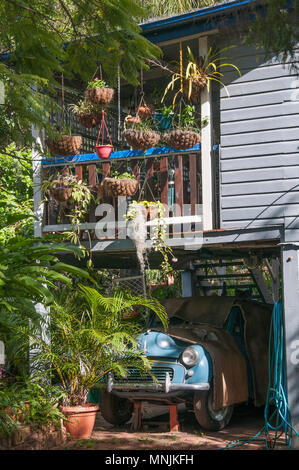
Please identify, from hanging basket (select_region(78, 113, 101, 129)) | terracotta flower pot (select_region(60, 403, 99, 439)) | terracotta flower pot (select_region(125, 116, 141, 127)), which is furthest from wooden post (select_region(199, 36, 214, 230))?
terracotta flower pot (select_region(60, 403, 99, 439))

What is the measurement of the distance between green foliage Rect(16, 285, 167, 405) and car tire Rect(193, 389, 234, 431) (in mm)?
803

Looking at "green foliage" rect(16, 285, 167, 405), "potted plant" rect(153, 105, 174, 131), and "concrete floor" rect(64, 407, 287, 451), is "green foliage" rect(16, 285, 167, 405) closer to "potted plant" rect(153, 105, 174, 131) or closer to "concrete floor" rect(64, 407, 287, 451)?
"concrete floor" rect(64, 407, 287, 451)

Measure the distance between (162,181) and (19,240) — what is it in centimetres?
237

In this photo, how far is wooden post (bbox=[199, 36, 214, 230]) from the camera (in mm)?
8758

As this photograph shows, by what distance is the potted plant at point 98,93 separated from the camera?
9539 millimetres

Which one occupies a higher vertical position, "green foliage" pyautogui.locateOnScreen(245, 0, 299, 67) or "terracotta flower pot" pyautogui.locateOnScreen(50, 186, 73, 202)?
"green foliage" pyautogui.locateOnScreen(245, 0, 299, 67)

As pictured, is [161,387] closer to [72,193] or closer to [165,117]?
[72,193]

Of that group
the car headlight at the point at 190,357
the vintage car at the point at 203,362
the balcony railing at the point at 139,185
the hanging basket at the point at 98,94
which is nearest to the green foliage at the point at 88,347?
the vintage car at the point at 203,362

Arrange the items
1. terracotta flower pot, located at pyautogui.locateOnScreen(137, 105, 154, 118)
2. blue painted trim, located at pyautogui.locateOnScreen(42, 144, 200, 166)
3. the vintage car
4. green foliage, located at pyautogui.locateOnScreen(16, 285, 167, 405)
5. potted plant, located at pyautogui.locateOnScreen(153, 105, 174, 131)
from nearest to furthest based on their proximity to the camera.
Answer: green foliage, located at pyautogui.locateOnScreen(16, 285, 167, 405) → the vintage car → blue painted trim, located at pyautogui.locateOnScreen(42, 144, 200, 166) → potted plant, located at pyautogui.locateOnScreen(153, 105, 174, 131) → terracotta flower pot, located at pyautogui.locateOnScreen(137, 105, 154, 118)

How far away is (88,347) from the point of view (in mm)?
8234

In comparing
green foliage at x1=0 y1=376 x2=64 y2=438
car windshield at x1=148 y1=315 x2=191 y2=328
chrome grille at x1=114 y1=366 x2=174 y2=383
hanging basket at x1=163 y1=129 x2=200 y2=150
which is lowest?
green foliage at x1=0 y1=376 x2=64 y2=438

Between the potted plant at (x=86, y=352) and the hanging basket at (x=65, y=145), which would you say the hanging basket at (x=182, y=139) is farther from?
the potted plant at (x=86, y=352)

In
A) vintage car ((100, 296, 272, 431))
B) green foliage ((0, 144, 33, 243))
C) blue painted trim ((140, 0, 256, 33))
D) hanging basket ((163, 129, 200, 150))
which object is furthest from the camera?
green foliage ((0, 144, 33, 243))

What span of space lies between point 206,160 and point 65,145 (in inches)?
81.1
